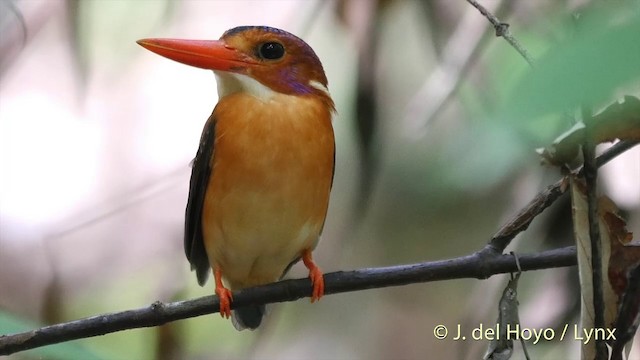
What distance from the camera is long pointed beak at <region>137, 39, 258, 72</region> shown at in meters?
1.41

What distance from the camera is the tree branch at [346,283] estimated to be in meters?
1.11

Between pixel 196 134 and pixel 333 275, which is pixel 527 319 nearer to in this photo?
pixel 333 275

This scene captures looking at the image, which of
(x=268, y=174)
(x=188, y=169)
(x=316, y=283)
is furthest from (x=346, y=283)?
(x=188, y=169)

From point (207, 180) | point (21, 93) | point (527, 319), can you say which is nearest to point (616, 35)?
point (207, 180)

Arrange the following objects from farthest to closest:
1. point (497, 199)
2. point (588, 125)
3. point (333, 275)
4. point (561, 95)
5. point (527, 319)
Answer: point (497, 199)
point (527, 319)
point (333, 275)
point (588, 125)
point (561, 95)

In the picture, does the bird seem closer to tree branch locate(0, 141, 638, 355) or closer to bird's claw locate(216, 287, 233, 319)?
bird's claw locate(216, 287, 233, 319)

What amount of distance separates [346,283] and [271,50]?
608 mm

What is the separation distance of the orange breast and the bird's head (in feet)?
0.10

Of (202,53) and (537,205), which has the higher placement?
(537,205)

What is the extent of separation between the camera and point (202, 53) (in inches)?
59.6

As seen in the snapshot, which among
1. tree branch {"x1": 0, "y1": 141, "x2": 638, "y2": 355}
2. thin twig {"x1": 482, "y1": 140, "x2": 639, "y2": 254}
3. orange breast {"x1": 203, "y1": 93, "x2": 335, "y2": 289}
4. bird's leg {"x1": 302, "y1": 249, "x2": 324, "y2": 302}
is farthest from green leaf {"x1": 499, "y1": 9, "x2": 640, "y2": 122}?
orange breast {"x1": 203, "y1": 93, "x2": 335, "y2": 289}

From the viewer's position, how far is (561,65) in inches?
10.3

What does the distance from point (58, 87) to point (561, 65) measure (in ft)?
9.44

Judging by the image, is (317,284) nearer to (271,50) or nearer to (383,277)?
(383,277)
